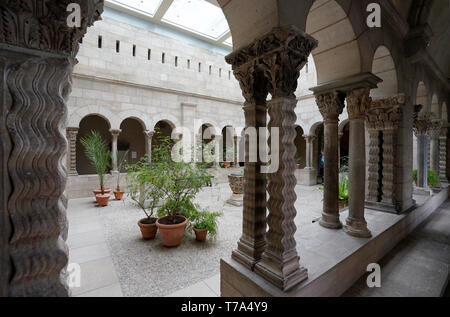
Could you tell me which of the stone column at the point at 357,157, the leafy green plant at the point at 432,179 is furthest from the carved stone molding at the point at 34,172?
the leafy green plant at the point at 432,179

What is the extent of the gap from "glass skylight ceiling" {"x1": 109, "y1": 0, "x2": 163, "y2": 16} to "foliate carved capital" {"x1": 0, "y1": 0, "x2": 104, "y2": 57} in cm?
745

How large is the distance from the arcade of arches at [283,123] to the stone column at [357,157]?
0.01 m

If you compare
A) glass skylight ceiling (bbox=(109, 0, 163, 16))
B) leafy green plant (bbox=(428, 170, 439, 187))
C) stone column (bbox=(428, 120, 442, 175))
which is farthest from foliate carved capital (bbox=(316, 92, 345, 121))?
glass skylight ceiling (bbox=(109, 0, 163, 16))

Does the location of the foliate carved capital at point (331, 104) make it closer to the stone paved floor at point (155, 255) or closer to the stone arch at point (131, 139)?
the stone paved floor at point (155, 255)

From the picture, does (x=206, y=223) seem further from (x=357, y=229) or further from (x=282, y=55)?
(x=282, y=55)

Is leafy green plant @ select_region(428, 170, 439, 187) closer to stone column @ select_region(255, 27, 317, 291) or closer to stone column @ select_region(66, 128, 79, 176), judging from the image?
stone column @ select_region(255, 27, 317, 291)

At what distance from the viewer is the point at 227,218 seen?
4574mm

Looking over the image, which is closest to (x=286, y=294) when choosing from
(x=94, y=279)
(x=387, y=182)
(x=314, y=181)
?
(x=94, y=279)

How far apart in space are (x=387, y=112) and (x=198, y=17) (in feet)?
23.4

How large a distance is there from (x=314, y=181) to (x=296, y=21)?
28.4 ft

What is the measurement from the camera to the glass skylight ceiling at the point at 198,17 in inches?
272

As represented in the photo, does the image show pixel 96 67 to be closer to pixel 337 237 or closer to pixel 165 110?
pixel 165 110

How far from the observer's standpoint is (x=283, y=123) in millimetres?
1543
